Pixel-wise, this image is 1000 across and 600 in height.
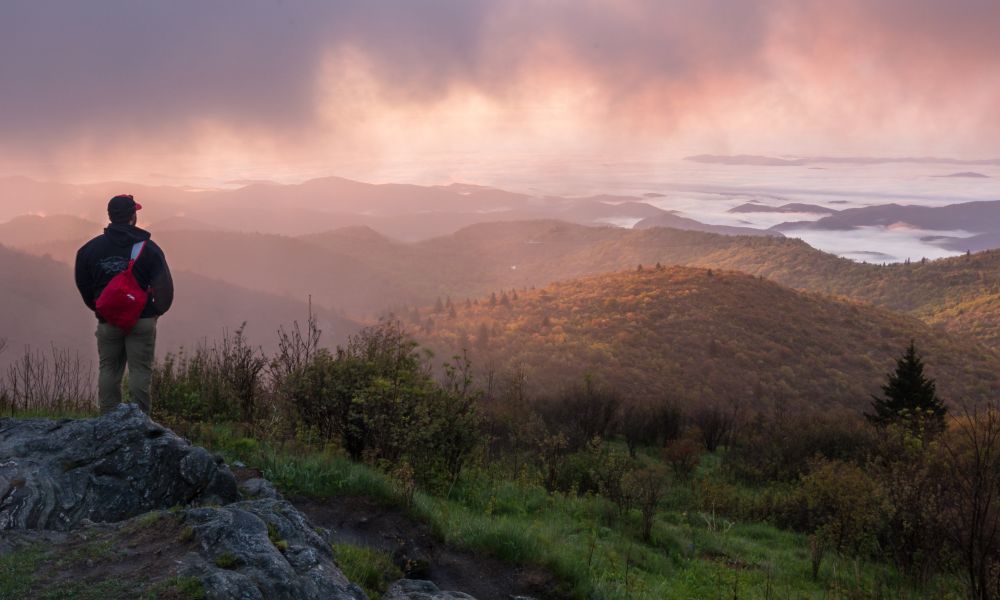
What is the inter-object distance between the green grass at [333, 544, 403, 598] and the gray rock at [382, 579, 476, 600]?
3.2 inches

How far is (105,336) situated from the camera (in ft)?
19.1

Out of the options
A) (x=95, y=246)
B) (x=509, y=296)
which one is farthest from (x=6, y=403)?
(x=509, y=296)

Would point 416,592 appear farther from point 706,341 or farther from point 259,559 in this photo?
point 706,341

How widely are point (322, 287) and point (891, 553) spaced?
14257 centimetres

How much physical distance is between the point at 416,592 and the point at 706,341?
169ft

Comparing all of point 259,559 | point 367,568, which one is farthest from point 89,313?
point 259,559

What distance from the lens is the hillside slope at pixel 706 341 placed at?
144 ft

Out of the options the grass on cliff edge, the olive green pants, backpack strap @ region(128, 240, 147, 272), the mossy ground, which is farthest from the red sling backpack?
the mossy ground

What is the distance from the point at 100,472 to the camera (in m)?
4.19

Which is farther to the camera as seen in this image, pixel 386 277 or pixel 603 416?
pixel 386 277

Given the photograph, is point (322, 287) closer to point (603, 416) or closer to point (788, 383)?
point (788, 383)

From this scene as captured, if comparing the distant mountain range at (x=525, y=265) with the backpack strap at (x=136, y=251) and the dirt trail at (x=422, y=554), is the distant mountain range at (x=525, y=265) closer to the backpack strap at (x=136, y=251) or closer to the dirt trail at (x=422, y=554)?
the dirt trail at (x=422, y=554)

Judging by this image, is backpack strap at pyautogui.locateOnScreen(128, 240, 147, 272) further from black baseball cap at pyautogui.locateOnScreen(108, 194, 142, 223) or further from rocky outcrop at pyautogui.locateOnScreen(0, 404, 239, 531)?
rocky outcrop at pyautogui.locateOnScreen(0, 404, 239, 531)

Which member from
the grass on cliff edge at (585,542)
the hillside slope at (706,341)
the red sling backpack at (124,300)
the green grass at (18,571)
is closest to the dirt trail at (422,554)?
the grass on cliff edge at (585,542)
